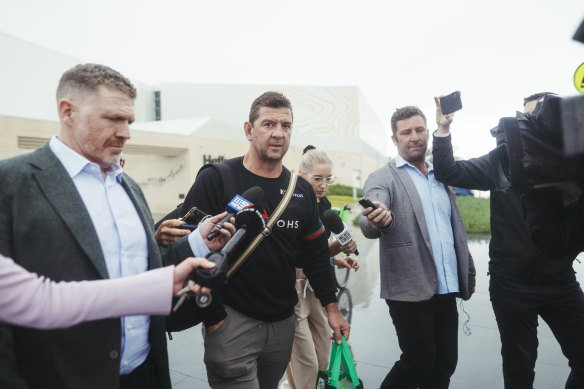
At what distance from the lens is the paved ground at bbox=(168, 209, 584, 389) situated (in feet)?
11.1

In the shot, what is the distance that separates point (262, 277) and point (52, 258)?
Result: 1.13m

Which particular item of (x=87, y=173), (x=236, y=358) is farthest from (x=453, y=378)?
(x=87, y=173)

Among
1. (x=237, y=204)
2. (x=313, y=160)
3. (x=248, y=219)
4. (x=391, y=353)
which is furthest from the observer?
(x=391, y=353)

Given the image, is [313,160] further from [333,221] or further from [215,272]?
[215,272]

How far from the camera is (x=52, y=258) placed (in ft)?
4.20

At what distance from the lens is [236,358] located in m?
2.06

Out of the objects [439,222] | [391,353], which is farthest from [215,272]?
[391,353]

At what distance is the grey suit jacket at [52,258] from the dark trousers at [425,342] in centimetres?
188

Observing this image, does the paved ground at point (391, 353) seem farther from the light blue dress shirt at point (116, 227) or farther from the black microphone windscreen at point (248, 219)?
the black microphone windscreen at point (248, 219)

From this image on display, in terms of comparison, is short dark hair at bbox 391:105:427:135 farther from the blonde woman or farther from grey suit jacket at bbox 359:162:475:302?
the blonde woman

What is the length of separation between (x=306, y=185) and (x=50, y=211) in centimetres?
159

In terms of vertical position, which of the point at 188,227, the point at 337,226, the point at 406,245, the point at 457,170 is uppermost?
the point at 457,170

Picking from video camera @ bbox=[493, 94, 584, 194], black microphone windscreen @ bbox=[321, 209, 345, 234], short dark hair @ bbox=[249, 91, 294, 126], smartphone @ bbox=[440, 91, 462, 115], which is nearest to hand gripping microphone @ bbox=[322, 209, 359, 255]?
black microphone windscreen @ bbox=[321, 209, 345, 234]

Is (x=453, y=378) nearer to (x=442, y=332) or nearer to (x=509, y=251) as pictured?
(x=442, y=332)
